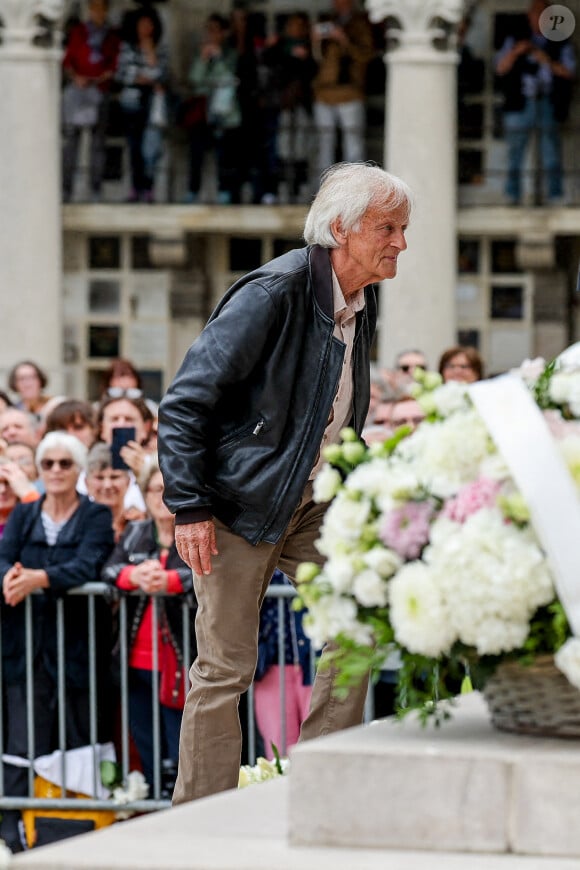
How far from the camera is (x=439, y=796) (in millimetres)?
3576

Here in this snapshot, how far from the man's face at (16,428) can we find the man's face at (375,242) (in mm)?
5159

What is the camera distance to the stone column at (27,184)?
20719 millimetres

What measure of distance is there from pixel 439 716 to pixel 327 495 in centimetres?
44

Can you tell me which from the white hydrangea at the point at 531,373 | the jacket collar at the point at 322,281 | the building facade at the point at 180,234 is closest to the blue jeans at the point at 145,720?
the jacket collar at the point at 322,281

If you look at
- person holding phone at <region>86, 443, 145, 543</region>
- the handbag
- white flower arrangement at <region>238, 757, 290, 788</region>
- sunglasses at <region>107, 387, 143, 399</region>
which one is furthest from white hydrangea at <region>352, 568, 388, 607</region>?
sunglasses at <region>107, 387, 143, 399</region>

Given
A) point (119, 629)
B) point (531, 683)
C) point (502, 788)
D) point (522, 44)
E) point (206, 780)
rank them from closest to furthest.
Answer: point (502, 788) → point (531, 683) → point (206, 780) → point (119, 629) → point (522, 44)

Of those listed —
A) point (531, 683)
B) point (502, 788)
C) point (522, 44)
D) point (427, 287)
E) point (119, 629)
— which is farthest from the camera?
point (522, 44)

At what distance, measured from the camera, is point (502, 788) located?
3543mm

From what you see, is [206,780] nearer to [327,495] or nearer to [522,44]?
[327,495]

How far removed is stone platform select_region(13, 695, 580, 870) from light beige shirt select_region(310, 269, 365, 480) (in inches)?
99.3

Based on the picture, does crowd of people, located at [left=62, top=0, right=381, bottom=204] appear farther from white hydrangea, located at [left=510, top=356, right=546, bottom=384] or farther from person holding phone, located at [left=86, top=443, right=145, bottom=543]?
white hydrangea, located at [left=510, top=356, right=546, bottom=384]

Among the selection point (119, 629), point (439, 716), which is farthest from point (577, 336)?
point (439, 716)

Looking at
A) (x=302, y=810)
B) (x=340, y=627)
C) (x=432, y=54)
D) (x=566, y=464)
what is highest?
(x=432, y=54)

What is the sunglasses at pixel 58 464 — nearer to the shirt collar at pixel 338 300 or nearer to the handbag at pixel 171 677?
the handbag at pixel 171 677
